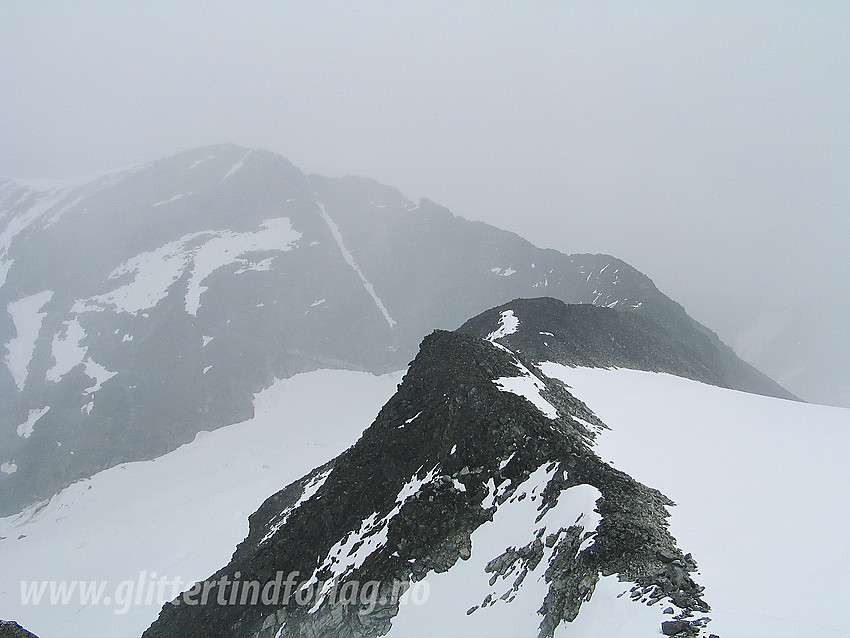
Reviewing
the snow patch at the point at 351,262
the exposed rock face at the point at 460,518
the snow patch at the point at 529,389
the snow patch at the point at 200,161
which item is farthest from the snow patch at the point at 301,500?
the snow patch at the point at 200,161

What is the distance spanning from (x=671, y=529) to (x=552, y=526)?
3.29 m

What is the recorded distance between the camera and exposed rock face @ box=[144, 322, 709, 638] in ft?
34.8

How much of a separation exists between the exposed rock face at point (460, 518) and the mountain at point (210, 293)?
52.0 metres

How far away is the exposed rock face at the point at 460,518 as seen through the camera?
417 inches

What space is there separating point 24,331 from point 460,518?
134m

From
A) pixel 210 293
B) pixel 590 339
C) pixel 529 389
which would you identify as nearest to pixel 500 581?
pixel 529 389

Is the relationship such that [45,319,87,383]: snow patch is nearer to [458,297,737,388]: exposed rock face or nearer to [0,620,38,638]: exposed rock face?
[458,297,737,388]: exposed rock face

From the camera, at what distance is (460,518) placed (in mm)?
15273

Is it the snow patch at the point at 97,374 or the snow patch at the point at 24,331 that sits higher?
the snow patch at the point at 97,374

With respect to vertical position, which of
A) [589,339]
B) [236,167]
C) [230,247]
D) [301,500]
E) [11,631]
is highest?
[236,167]

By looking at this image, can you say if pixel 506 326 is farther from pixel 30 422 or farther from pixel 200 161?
pixel 200 161

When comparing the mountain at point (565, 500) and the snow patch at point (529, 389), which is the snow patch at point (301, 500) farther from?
the snow patch at point (529, 389)

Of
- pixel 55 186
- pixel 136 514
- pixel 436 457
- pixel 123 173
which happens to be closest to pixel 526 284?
pixel 136 514

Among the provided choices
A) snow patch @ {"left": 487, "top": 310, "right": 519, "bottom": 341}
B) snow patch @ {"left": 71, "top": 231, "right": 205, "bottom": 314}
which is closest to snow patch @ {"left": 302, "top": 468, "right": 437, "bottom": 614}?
snow patch @ {"left": 487, "top": 310, "right": 519, "bottom": 341}
